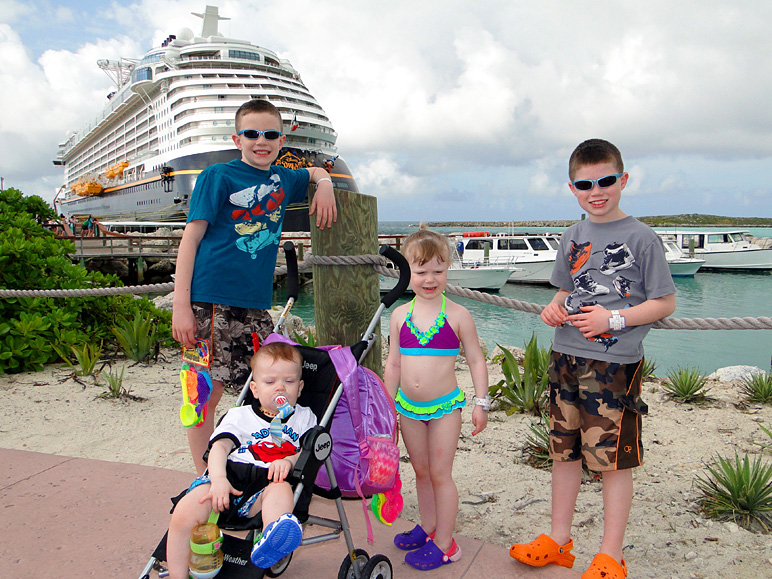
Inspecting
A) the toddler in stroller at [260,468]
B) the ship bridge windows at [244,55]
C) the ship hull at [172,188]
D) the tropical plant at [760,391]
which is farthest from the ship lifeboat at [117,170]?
the toddler in stroller at [260,468]

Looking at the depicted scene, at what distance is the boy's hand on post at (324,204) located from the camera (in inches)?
97.3

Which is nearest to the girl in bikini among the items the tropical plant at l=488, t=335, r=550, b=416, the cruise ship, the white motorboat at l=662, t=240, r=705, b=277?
the tropical plant at l=488, t=335, r=550, b=416

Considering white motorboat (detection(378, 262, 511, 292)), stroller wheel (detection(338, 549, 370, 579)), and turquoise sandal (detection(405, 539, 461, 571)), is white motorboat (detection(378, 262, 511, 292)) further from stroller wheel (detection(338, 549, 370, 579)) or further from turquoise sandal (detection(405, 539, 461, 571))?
stroller wheel (detection(338, 549, 370, 579))

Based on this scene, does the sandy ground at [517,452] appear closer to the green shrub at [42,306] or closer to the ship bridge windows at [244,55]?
the green shrub at [42,306]

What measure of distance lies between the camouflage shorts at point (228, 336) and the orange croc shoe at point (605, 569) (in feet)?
5.22

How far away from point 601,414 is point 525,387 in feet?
7.35

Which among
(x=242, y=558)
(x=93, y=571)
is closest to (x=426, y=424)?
(x=242, y=558)

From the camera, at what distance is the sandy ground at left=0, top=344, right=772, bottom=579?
7.80ft

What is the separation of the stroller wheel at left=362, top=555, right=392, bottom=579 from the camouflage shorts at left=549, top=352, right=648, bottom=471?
77 cm

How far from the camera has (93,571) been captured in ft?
6.84

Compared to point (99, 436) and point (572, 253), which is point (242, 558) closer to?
point (572, 253)

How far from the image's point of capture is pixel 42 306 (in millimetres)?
5309

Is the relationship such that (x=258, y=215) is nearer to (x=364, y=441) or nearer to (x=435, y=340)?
(x=435, y=340)

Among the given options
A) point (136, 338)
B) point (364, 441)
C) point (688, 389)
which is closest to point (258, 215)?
point (364, 441)
